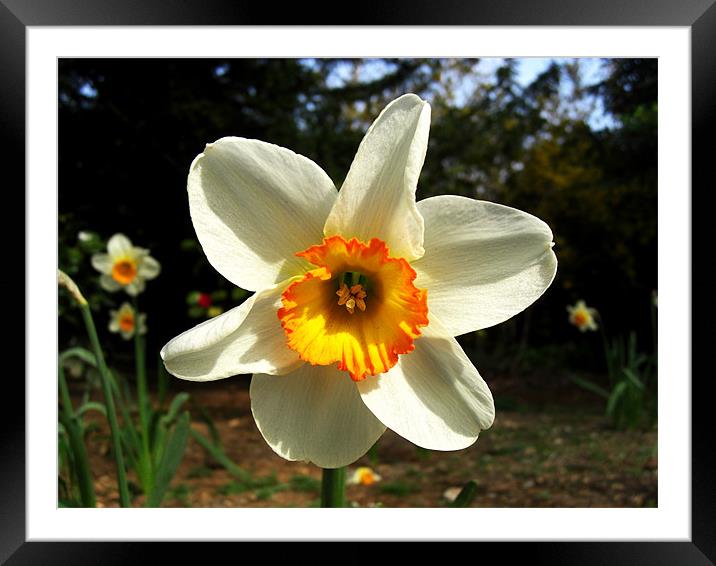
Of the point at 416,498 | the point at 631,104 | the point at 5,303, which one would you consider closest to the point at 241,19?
the point at 5,303

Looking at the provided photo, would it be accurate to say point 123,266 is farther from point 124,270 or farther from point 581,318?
point 581,318

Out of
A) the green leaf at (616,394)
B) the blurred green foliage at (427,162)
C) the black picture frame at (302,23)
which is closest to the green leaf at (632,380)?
the green leaf at (616,394)

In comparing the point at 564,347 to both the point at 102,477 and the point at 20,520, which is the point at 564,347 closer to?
the point at 102,477

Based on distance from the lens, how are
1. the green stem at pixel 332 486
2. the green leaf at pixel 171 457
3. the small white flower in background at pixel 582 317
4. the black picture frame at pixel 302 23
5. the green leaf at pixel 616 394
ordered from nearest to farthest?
the green stem at pixel 332 486, the black picture frame at pixel 302 23, the green leaf at pixel 171 457, the green leaf at pixel 616 394, the small white flower in background at pixel 582 317

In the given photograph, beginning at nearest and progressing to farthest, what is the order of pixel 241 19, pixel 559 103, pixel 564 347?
1. pixel 241 19
2. pixel 559 103
3. pixel 564 347

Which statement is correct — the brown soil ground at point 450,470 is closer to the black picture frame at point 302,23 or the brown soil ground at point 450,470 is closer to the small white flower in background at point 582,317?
the small white flower in background at point 582,317

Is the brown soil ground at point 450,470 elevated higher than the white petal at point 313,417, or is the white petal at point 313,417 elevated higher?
the white petal at point 313,417
